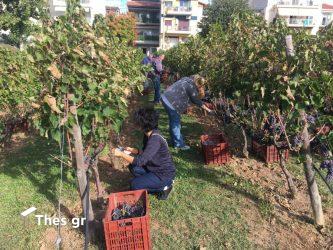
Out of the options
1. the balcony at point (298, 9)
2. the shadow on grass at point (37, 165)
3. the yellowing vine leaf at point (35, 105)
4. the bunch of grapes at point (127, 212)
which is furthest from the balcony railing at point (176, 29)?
the yellowing vine leaf at point (35, 105)

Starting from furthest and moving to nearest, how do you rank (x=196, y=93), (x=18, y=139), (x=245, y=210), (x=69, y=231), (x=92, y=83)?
(x=18, y=139) → (x=196, y=93) → (x=245, y=210) → (x=69, y=231) → (x=92, y=83)

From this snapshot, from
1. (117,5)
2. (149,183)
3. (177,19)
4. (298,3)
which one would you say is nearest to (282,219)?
(149,183)

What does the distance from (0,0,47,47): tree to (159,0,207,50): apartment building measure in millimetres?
23217

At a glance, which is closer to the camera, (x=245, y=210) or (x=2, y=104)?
(x=245, y=210)

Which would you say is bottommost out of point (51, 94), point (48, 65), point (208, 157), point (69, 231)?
point (69, 231)

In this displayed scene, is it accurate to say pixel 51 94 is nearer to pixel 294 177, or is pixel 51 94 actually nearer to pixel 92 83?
pixel 92 83

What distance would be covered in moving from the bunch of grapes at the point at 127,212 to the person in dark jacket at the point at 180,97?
8.89ft

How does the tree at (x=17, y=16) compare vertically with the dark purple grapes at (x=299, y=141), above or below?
above

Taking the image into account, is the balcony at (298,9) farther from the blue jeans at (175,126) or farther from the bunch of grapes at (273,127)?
the bunch of grapes at (273,127)

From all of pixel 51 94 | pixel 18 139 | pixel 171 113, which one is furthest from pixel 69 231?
pixel 18 139

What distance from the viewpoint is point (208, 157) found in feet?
17.9

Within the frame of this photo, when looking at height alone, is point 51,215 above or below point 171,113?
below

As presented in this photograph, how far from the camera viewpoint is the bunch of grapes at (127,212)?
11.4 feet

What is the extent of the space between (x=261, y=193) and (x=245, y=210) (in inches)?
20.4
